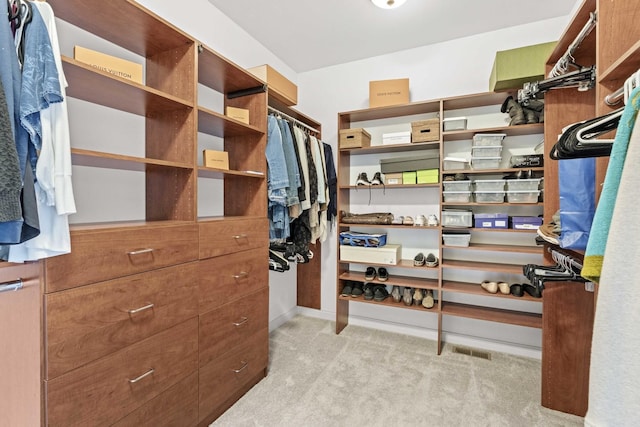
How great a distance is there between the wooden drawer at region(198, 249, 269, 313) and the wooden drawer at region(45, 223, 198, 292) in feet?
0.47

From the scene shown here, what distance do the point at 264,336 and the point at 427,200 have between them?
1804 millimetres

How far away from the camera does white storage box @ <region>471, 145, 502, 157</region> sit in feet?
7.13

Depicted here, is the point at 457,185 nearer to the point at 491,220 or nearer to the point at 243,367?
the point at 491,220

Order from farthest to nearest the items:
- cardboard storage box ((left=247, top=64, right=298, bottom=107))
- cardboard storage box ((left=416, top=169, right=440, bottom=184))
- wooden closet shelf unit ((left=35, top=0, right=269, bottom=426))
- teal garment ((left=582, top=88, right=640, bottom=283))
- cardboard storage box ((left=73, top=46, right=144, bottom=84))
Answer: cardboard storage box ((left=416, top=169, right=440, bottom=184)) → cardboard storage box ((left=247, top=64, right=298, bottom=107)) → cardboard storage box ((left=73, top=46, right=144, bottom=84)) → wooden closet shelf unit ((left=35, top=0, right=269, bottom=426)) → teal garment ((left=582, top=88, right=640, bottom=283))

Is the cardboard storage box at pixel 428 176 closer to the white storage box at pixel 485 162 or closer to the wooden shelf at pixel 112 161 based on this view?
the white storage box at pixel 485 162

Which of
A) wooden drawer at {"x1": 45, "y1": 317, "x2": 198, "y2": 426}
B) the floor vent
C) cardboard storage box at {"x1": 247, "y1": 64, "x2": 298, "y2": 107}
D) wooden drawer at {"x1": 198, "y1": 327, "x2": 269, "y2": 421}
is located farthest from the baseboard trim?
cardboard storage box at {"x1": 247, "y1": 64, "x2": 298, "y2": 107}

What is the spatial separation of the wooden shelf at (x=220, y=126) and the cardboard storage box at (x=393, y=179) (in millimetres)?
1202

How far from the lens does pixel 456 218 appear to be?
2273 mm

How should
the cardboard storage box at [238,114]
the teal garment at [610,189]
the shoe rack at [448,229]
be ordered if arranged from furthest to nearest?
the shoe rack at [448,229]
the cardboard storage box at [238,114]
the teal garment at [610,189]

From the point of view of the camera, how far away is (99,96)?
4.37ft

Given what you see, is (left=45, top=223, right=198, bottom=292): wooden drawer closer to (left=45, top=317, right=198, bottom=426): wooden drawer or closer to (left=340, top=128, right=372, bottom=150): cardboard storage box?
(left=45, top=317, right=198, bottom=426): wooden drawer

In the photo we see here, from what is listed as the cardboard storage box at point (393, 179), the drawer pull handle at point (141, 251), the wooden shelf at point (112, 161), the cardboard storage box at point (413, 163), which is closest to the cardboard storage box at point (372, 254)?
the cardboard storage box at point (393, 179)

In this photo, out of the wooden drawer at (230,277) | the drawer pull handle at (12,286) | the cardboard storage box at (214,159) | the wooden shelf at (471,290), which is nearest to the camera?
the drawer pull handle at (12,286)

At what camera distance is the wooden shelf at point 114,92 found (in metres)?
1.09
